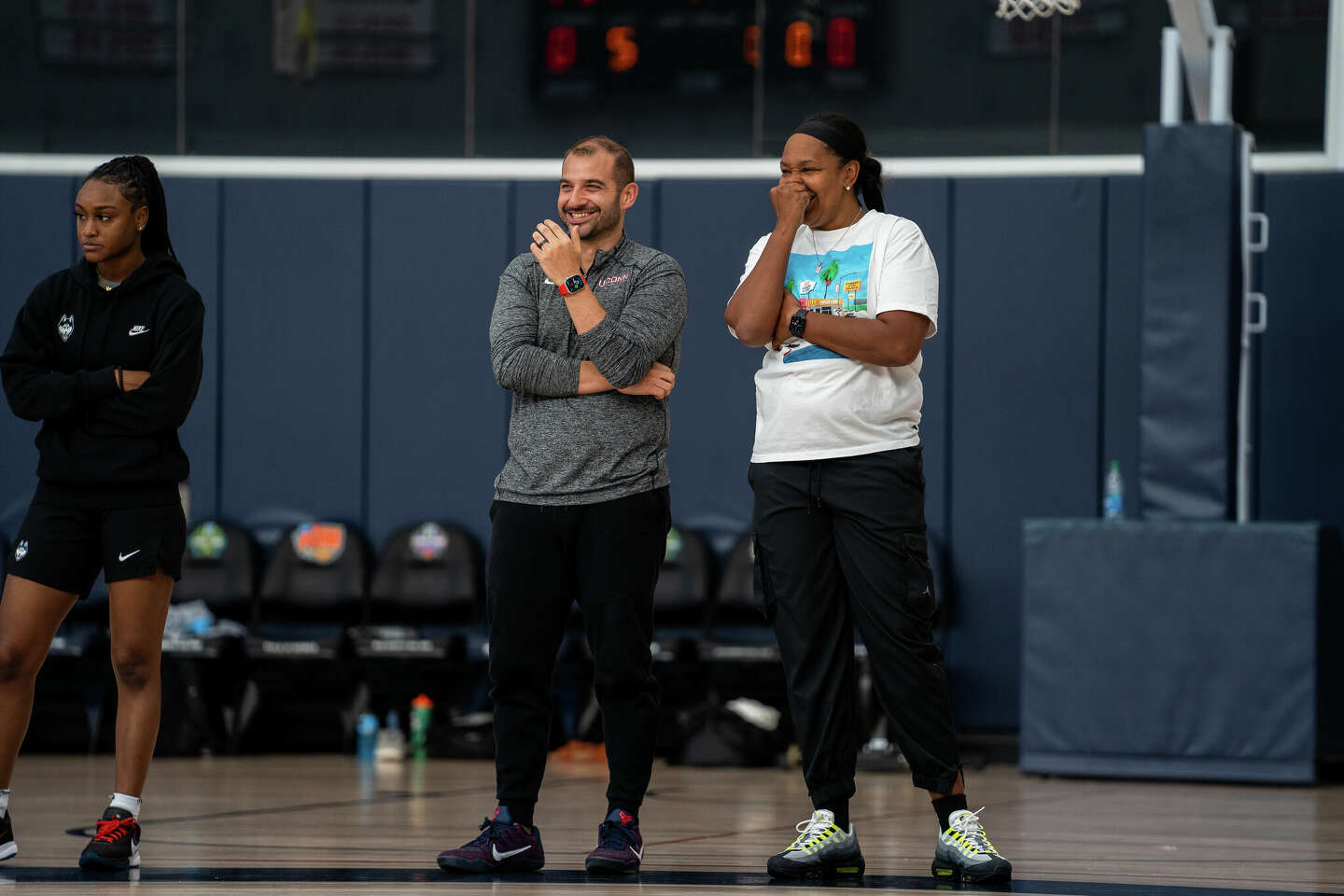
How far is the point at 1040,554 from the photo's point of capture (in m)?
6.74

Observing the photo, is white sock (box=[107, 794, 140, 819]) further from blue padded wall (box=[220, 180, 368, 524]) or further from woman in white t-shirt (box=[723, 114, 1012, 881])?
blue padded wall (box=[220, 180, 368, 524])

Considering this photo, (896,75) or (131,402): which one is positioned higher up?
(896,75)

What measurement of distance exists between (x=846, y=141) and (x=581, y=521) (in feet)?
3.48

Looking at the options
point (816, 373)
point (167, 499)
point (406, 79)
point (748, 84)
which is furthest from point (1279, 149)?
point (167, 499)

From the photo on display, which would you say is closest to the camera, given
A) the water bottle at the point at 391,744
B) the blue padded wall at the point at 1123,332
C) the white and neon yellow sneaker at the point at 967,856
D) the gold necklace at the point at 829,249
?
the white and neon yellow sneaker at the point at 967,856

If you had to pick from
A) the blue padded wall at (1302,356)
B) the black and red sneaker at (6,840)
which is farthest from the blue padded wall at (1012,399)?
the black and red sneaker at (6,840)

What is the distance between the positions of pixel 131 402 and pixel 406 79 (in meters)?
5.46

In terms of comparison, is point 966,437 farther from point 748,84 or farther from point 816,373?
point 816,373

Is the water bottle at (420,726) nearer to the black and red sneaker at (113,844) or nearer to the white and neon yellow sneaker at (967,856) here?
the black and red sneaker at (113,844)

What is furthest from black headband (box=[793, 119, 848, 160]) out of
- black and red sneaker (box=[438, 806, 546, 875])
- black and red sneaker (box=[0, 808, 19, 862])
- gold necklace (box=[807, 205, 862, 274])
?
black and red sneaker (box=[0, 808, 19, 862])

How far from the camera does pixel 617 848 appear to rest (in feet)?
12.1

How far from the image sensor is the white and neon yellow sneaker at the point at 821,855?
3.68 metres

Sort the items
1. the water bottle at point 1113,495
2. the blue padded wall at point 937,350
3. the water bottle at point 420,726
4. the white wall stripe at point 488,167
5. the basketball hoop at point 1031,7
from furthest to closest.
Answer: the white wall stripe at point 488,167 < the blue padded wall at point 937,350 < the water bottle at point 420,726 < the basketball hoop at point 1031,7 < the water bottle at point 1113,495

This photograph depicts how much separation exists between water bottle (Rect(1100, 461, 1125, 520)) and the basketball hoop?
2.12 metres
